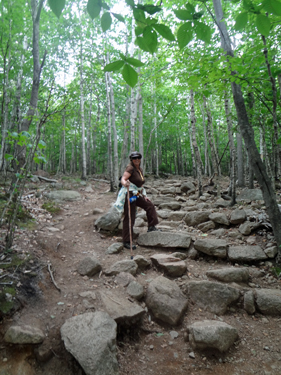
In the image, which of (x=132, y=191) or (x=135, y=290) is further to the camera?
(x=132, y=191)

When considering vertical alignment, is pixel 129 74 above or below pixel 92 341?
above

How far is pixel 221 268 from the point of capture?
12.5ft

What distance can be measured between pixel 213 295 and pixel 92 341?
1888 mm

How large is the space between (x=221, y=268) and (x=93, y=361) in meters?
2.71

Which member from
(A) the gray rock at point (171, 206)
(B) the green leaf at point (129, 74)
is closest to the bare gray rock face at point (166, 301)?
(B) the green leaf at point (129, 74)

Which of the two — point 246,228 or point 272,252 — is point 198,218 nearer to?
point 246,228

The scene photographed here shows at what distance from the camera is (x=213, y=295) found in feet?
10.2

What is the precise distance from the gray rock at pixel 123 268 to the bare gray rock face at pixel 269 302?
6.50 ft

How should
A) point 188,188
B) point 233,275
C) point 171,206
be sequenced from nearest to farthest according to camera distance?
point 233,275 < point 171,206 < point 188,188

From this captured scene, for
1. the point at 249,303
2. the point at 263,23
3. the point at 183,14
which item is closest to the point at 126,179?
the point at 249,303

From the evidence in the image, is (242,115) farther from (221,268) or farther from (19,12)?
(19,12)

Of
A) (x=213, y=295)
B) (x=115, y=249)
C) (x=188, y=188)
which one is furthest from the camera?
(x=188, y=188)

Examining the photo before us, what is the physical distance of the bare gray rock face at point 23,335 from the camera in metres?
2.01

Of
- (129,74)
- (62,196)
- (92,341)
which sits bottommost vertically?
(92,341)
